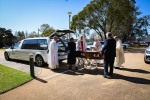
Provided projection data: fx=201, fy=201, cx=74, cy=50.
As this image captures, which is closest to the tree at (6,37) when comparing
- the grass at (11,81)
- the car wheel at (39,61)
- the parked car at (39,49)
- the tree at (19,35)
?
the tree at (19,35)

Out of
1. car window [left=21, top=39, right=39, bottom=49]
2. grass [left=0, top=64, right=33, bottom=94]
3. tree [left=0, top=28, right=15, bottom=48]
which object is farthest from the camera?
tree [left=0, top=28, right=15, bottom=48]

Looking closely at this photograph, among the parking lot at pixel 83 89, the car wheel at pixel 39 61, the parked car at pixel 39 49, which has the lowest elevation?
the parking lot at pixel 83 89

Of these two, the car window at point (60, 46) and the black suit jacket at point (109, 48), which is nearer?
the black suit jacket at point (109, 48)

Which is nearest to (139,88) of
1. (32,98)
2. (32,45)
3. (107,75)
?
(107,75)

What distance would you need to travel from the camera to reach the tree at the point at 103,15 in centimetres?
3497

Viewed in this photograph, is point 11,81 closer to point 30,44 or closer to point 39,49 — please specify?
point 39,49

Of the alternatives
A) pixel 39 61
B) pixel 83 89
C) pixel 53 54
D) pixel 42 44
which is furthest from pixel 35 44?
pixel 83 89

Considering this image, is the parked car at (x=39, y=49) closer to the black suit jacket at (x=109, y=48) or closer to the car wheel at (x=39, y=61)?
the car wheel at (x=39, y=61)

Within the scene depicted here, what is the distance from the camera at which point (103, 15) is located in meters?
37.3

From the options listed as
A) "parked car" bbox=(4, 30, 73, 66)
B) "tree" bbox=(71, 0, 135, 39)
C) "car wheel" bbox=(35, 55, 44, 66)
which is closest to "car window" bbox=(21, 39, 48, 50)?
"parked car" bbox=(4, 30, 73, 66)

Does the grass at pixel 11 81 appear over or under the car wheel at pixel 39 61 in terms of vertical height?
under

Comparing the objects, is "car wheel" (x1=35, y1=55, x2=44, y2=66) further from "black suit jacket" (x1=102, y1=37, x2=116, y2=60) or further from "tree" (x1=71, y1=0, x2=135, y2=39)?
"tree" (x1=71, y1=0, x2=135, y2=39)

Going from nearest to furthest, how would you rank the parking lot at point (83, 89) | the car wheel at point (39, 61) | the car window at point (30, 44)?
the parking lot at point (83, 89) < the car wheel at point (39, 61) < the car window at point (30, 44)

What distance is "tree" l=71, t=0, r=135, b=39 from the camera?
34969 mm
